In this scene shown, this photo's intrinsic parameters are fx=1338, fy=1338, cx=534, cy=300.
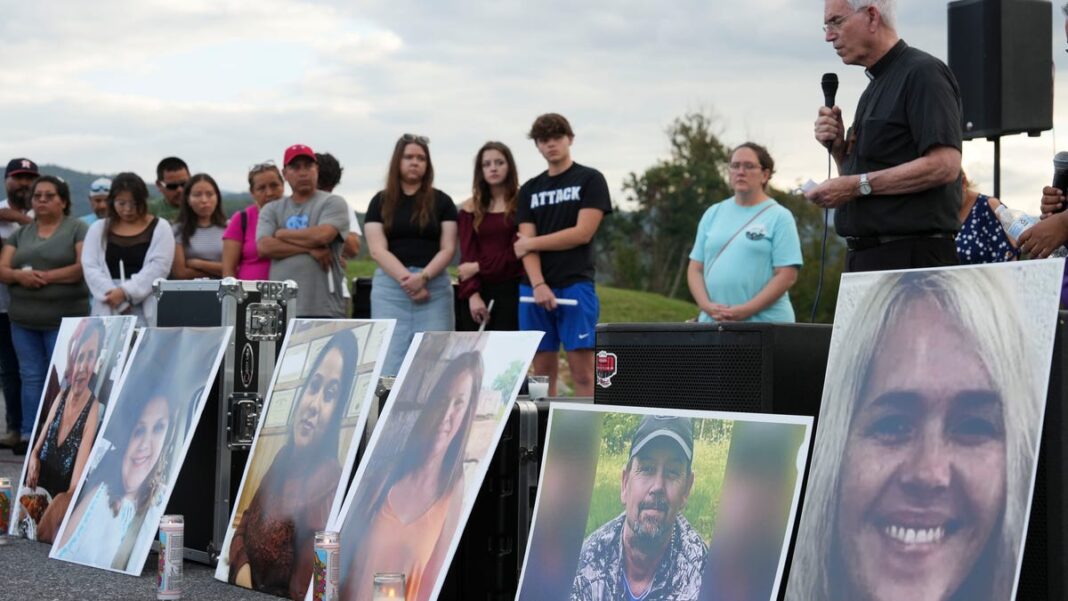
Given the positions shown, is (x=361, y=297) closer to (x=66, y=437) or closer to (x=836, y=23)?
(x=66, y=437)

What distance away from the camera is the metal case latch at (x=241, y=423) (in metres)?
5.05

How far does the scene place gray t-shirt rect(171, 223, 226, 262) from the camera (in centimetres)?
768

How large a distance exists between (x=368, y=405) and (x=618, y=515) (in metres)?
1.20

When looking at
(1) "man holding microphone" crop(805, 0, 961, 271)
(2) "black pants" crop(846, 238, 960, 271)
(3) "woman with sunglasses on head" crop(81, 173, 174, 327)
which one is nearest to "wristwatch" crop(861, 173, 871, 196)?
(1) "man holding microphone" crop(805, 0, 961, 271)

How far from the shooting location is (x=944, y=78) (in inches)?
150

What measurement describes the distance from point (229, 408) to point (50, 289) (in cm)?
338

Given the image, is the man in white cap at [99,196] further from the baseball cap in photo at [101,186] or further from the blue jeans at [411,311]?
the blue jeans at [411,311]

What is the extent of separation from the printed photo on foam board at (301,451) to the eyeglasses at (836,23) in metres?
1.63

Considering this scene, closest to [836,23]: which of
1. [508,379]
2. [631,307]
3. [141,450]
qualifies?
[508,379]

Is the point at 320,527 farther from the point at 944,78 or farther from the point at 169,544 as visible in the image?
the point at 944,78

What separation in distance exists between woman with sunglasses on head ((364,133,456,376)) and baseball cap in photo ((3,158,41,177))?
3509mm

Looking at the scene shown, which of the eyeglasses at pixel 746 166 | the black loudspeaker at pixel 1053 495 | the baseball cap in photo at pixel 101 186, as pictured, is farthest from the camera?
the baseball cap in photo at pixel 101 186

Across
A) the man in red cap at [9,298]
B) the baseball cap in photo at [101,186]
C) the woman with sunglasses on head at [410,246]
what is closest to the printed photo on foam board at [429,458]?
the woman with sunglasses on head at [410,246]

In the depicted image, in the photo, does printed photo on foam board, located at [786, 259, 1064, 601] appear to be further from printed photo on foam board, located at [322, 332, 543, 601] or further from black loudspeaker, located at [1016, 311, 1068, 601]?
printed photo on foam board, located at [322, 332, 543, 601]
